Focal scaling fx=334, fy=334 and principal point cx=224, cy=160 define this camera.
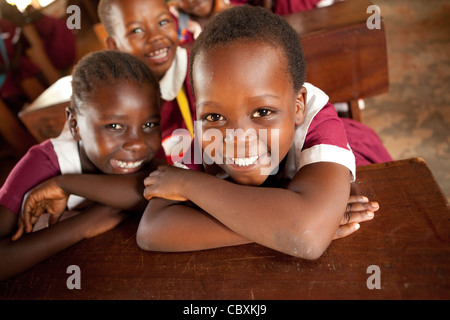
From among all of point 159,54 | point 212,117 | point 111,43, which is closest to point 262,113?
point 212,117

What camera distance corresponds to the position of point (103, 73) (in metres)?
0.99

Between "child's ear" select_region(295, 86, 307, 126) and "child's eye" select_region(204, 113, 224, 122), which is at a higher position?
"child's eye" select_region(204, 113, 224, 122)

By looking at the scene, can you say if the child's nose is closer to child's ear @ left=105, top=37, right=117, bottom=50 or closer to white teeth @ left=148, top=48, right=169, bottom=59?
white teeth @ left=148, top=48, right=169, bottom=59

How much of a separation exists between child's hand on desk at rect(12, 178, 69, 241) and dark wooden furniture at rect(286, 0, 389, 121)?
1102 mm

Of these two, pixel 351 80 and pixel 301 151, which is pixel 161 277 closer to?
pixel 301 151

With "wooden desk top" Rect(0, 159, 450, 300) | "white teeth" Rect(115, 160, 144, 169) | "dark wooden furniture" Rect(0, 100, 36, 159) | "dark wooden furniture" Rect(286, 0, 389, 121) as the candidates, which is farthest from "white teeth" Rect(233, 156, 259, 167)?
"dark wooden furniture" Rect(0, 100, 36, 159)

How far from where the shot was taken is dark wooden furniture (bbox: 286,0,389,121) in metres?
1.42

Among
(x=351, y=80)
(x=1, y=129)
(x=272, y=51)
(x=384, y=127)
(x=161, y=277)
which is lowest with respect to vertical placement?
(x=384, y=127)

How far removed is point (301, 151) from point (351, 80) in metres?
0.93

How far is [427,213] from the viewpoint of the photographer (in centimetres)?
65

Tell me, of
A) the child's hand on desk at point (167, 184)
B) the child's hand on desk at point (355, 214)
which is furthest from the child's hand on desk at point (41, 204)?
the child's hand on desk at point (355, 214)

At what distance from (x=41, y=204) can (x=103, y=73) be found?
419 mm

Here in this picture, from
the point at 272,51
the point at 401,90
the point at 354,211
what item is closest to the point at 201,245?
the point at 354,211

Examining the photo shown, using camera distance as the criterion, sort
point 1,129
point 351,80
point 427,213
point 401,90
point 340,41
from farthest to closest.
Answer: point 1,129 < point 401,90 < point 351,80 < point 340,41 < point 427,213
